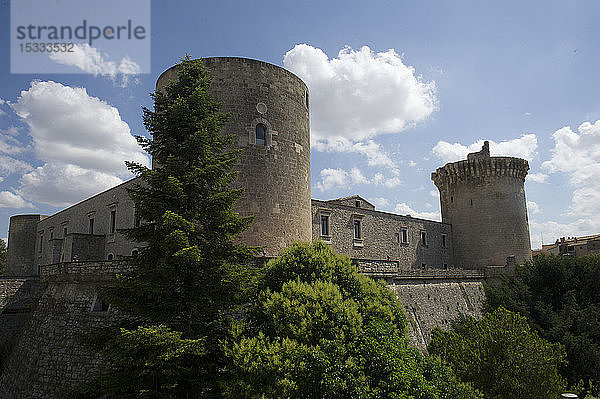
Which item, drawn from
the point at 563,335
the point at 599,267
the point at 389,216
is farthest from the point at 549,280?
the point at 389,216

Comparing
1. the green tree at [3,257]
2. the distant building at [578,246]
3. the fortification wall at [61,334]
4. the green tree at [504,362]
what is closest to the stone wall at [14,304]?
the fortification wall at [61,334]

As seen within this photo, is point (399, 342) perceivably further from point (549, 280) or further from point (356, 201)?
point (356, 201)

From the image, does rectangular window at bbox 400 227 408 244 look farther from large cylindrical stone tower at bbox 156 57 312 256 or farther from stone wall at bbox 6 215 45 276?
stone wall at bbox 6 215 45 276

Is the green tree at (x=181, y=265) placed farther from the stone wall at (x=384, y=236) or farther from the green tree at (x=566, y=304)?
the green tree at (x=566, y=304)

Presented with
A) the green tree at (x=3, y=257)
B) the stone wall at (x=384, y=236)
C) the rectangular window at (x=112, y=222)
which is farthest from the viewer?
the green tree at (x=3, y=257)

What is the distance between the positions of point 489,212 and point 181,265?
96.9ft

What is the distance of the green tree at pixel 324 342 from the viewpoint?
7.95 meters

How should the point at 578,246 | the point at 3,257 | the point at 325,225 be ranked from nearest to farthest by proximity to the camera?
the point at 325,225
the point at 578,246
the point at 3,257

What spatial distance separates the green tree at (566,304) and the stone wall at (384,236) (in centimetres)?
698

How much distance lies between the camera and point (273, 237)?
14.1m

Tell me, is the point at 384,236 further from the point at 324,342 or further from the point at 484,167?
the point at 324,342

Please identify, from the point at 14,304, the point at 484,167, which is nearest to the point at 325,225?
the point at 14,304

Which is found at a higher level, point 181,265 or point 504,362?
point 181,265

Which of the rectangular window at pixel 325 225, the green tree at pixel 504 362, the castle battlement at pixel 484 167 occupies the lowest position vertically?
the green tree at pixel 504 362
